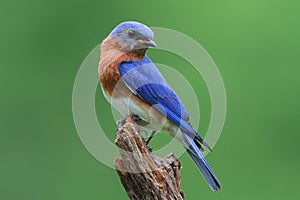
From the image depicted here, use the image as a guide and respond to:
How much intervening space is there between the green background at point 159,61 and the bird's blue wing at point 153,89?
3.26m

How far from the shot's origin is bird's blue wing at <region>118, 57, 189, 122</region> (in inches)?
279

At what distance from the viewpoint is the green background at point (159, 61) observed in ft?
36.3

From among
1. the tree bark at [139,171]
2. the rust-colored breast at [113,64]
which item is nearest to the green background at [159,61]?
the rust-colored breast at [113,64]

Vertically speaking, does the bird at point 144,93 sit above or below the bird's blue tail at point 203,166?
above

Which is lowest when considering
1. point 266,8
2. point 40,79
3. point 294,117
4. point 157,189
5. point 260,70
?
point 157,189

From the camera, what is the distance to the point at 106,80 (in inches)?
280

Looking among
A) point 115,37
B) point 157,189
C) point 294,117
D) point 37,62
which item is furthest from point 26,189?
point 157,189

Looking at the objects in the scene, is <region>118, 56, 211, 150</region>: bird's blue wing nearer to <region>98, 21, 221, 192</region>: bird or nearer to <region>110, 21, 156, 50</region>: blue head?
<region>98, 21, 221, 192</region>: bird

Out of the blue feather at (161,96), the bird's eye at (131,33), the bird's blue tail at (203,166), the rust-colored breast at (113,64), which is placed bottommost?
the bird's blue tail at (203,166)

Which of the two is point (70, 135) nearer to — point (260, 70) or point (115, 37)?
point (260, 70)

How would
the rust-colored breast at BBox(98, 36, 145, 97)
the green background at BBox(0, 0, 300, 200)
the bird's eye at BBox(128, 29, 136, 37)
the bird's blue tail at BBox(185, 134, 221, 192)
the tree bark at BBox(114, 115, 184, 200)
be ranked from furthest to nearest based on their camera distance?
the green background at BBox(0, 0, 300, 200), the bird's eye at BBox(128, 29, 136, 37), the rust-colored breast at BBox(98, 36, 145, 97), the bird's blue tail at BBox(185, 134, 221, 192), the tree bark at BBox(114, 115, 184, 200)

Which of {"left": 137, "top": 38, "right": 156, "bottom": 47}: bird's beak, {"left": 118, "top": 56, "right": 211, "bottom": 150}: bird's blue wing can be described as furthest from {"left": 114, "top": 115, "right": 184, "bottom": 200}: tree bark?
{"left": 137, "top": 38, "right": 156, "bottom": 47}: bird's beak

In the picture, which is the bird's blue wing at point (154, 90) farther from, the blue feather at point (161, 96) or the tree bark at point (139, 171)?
the tree bark at point (139, 171)

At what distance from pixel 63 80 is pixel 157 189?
6.02 metres
